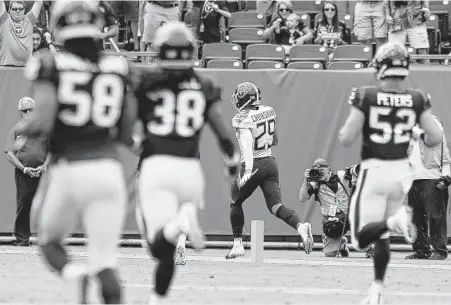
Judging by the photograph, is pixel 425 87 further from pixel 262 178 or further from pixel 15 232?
pixel 15 232

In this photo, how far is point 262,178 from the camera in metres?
12.5

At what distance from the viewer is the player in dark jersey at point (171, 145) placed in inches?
285

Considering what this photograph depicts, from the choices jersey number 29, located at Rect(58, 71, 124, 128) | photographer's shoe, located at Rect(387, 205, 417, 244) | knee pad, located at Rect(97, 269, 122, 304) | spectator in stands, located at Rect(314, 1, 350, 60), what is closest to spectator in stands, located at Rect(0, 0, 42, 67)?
spectator in stands, located at Rect(314, 1, 350, 60)

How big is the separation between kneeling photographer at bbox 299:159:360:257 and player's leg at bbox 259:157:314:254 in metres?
1.31

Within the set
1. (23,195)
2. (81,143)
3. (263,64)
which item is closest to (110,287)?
(81,143)

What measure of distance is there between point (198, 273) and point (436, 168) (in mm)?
3910

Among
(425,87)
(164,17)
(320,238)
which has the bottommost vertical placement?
(320,238)

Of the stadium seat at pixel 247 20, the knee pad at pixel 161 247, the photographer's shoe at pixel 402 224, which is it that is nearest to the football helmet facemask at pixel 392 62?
the photographer's shoe at pixel 402 224

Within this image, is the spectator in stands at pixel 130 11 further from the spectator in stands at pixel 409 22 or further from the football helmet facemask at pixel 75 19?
the football helmet facemask at pixel 75 19

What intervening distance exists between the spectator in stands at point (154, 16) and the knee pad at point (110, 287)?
32.3ft

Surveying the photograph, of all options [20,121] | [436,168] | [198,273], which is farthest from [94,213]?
[20,121]

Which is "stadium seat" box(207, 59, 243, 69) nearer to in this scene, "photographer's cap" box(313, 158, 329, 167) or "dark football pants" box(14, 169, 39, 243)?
"photographer's cap" box(313, 158, 329, 167)

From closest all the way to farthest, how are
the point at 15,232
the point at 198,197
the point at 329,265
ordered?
the point at 198,197, the point at 329,265, the point at 15,232

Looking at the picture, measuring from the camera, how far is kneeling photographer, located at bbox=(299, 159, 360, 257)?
543 inches
